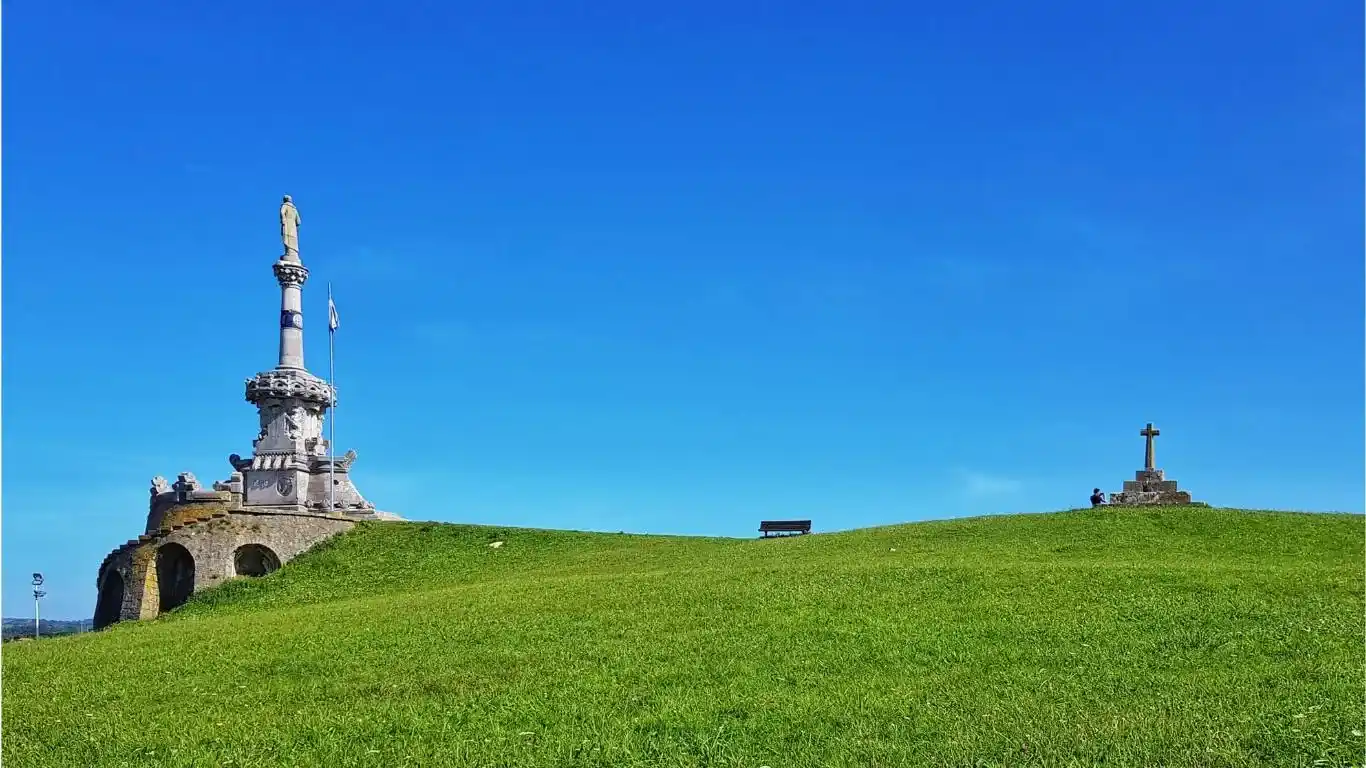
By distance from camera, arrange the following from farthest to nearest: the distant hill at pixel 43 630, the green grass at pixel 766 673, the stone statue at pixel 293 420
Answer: the stone statue at pixel 293 420
the distant hill at pixel 43 630
the green grass at pixel 766 673

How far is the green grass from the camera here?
10289mm

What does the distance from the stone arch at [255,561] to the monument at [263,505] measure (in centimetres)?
4

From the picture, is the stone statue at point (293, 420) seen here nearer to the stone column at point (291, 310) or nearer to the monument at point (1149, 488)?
the stone column at point (291, 310)

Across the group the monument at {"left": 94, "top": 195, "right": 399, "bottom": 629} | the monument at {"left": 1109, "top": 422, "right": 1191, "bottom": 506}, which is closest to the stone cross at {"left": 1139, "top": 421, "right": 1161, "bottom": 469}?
the monument at {"left": 1109, "top": 422, "right": 1191, "bottom": 506}

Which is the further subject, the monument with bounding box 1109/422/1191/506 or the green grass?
the monument with bounding box 1109/422/1191/506

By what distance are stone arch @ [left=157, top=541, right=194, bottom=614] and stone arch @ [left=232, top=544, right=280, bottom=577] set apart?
1801 mm

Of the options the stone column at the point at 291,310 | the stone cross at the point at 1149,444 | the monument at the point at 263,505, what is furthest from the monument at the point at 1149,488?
the stone column at the point at 291,310

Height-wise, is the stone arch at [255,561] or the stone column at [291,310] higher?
the stone column at [291,310]

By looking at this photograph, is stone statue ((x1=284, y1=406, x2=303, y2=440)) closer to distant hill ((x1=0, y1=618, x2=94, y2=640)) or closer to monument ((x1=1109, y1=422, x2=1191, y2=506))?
distant hill ((x1=0, y1=618, x2=94, y2=640))

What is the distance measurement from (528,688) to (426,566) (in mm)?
24005

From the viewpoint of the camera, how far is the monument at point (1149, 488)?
124 feet

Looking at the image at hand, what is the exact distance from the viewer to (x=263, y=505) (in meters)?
46.0

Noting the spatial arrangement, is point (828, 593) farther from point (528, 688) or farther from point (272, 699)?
point (272, 699)

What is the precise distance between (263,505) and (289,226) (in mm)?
15891
